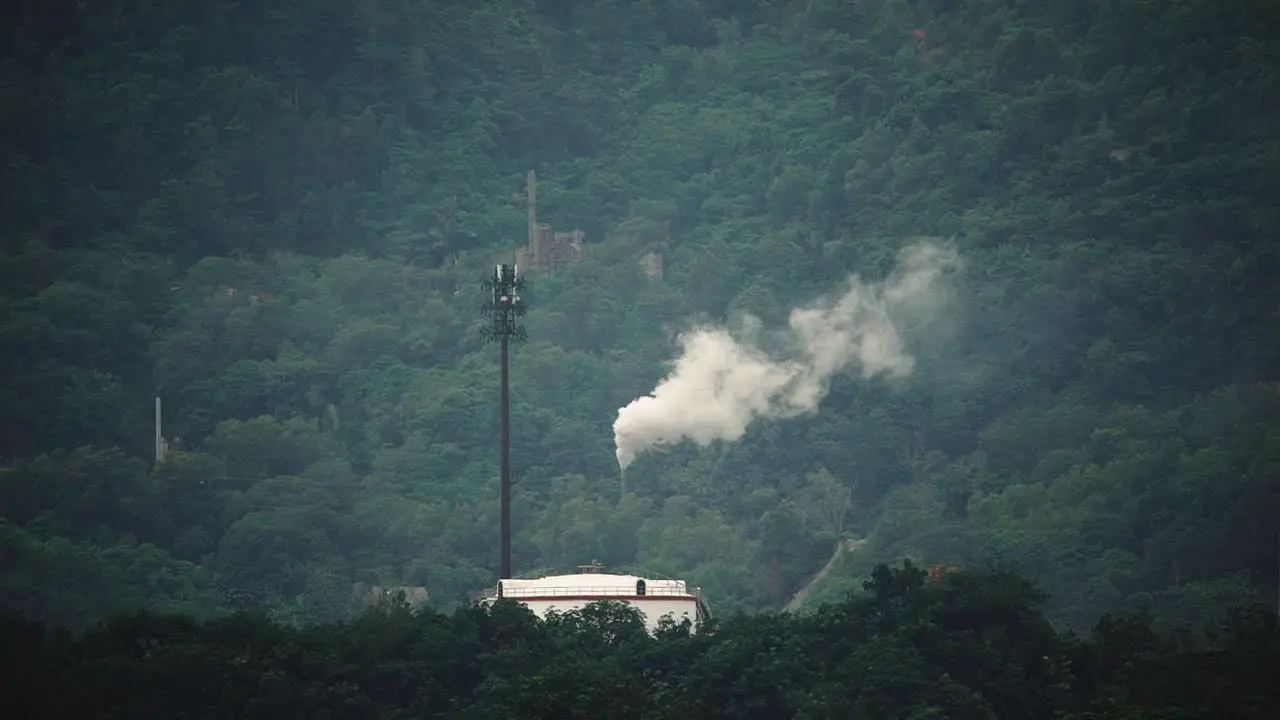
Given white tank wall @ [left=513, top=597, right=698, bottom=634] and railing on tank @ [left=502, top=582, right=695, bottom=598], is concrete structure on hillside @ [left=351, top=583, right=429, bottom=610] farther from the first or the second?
white tank wall @ [left=513, top=597, right=698, bottom=634]

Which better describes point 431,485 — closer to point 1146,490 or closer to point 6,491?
point 6,491

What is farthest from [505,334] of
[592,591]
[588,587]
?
[592,591]

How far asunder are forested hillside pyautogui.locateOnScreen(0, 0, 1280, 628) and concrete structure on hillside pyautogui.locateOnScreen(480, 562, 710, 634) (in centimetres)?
2583

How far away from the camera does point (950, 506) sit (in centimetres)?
15850

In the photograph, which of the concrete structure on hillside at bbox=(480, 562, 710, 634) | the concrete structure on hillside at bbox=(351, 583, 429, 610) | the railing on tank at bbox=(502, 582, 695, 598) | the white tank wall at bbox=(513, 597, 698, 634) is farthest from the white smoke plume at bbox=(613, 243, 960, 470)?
the white tank wall at bbox=(513, 597, 698, 634)

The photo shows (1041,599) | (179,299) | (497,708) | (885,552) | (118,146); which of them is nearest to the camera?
(497,708)

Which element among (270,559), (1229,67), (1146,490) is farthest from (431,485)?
(1229,67)

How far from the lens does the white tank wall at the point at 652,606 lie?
113 meters

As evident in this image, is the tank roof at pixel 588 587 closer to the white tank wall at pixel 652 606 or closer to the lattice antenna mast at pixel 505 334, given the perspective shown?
the white tank wall at pixel 652 606

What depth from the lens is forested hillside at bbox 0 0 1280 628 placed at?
152 m

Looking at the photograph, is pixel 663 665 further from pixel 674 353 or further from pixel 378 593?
pixel 674 353

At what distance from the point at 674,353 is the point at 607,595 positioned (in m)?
65.7

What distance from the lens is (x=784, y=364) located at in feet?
563

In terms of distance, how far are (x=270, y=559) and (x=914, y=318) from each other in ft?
110
